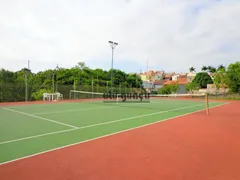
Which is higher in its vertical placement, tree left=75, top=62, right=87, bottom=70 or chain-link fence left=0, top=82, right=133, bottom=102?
tree left=75, top=62, right=87, bottom=70

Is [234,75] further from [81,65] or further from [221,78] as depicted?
[81,65]

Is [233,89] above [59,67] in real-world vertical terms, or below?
below

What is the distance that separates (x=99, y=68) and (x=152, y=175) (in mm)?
33407

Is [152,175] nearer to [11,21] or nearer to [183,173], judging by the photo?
[183,173]

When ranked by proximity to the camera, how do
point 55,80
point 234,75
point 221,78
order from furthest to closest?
point 221,78
point 55,80
point 234,75

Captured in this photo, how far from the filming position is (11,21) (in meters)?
11.8

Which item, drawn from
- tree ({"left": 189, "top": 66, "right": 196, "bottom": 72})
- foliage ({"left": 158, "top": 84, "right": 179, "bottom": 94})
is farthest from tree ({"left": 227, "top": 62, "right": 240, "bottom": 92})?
tree ({"left": 189, "top": 66, "right": 196, "bottom": 72})

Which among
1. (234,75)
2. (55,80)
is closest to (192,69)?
(234,75)

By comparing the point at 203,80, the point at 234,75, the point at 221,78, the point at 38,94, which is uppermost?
the point at 203,80

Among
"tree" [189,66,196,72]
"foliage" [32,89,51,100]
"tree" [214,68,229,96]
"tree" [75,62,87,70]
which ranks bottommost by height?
"foliage" [32,89,51,100]

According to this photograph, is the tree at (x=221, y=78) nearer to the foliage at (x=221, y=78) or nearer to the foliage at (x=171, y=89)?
the foliage at (x=221, y=78)

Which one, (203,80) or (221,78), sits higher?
(203,80)

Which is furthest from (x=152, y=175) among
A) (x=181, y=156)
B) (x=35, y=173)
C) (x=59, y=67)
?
(x=59, y=67)

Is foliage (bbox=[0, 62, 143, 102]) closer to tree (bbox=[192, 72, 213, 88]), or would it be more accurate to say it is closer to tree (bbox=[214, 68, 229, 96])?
tree (bbox=[214, 68, 229, 96])
